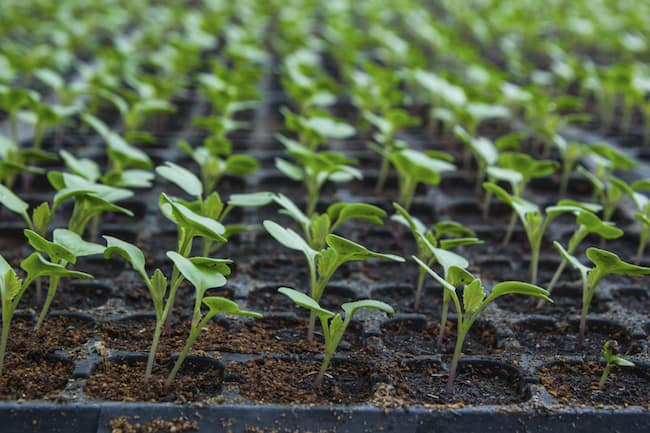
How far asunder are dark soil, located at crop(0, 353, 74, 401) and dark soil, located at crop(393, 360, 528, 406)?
1.60ft

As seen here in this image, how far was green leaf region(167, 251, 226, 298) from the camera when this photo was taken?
959mm

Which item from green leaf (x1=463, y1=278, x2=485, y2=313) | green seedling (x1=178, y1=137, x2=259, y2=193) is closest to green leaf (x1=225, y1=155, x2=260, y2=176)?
green seedling (x1=178, y1=137, x2=259, y2=193)

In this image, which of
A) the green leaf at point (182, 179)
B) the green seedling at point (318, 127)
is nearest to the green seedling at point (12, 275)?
the green leaf at point (182, 179)

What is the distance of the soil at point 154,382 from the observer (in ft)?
3.27

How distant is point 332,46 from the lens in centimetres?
333

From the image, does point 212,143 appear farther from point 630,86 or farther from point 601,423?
point 630,86

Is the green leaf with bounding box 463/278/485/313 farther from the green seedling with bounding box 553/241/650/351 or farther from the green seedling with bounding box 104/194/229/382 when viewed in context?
the green seedling with bounding box 104/194/229/382

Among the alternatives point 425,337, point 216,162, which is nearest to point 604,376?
point 425,337

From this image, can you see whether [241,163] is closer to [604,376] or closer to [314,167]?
[314,167]

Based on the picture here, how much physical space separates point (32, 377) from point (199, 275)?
0.29 m

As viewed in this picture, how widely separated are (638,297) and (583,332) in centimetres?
28

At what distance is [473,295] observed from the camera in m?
1.05

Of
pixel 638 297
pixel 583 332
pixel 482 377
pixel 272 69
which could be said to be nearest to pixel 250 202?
pixel 482 377

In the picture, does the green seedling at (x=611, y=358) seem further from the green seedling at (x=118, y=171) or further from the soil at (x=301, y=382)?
the green seedling at (x=118, y=171)
